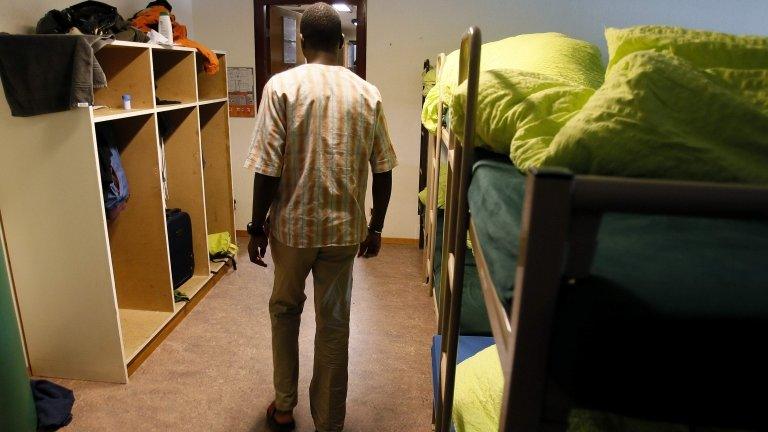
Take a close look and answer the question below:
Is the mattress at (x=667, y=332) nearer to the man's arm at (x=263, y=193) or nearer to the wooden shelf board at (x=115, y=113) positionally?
the man's arm at (x=263, y=193)

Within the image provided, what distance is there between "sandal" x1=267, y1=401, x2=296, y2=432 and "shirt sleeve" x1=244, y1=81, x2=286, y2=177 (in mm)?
1005

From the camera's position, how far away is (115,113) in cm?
219

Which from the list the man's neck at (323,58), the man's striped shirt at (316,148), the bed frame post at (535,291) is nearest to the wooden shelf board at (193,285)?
the man's striped shirt at (316,148)

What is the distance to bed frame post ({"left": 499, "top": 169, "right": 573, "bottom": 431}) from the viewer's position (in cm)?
53

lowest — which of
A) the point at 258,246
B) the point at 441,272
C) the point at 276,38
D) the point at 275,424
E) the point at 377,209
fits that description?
the point at 275,424

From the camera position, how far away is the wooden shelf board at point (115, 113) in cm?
205

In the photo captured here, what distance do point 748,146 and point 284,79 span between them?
1.32 metres

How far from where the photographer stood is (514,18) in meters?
3.62

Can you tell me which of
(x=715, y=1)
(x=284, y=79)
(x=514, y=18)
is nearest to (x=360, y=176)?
(x=284, y=79)

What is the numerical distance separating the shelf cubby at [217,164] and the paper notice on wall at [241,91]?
0.63 m

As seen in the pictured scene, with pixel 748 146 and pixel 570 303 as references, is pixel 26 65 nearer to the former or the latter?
pixel 570 303

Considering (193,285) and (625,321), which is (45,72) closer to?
(193,285)

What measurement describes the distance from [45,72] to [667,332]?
2129mm

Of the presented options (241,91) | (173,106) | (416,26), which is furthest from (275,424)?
(416,26)
